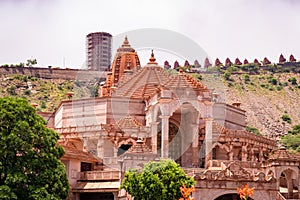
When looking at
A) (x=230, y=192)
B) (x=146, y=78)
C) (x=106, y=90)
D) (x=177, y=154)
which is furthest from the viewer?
(x=106, y=90)

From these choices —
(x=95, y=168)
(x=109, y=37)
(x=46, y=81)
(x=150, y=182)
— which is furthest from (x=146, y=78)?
(x=109, y=37)

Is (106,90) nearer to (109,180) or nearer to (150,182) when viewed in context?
(109,180)

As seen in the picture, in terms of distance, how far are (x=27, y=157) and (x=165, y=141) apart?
15480mm

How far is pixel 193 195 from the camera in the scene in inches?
1861

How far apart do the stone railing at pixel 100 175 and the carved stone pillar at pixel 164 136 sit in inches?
185

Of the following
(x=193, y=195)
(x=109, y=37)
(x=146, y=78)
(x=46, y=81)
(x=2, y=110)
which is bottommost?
(x=193, y=195)

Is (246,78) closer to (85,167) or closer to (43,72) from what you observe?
(43,72)

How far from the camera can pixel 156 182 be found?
45.8 m

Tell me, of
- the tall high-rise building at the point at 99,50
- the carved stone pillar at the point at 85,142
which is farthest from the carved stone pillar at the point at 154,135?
the tall high-rise building at the point at 99,50

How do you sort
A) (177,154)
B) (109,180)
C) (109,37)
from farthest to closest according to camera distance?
(109,37), (177,154), (109,180)

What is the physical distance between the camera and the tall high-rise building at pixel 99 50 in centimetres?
14225

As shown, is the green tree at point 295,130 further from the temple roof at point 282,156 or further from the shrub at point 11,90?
the temple roof at point 282,156

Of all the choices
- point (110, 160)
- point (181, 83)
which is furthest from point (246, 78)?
point (110, 160)

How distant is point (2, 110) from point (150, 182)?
9731 millimetres
